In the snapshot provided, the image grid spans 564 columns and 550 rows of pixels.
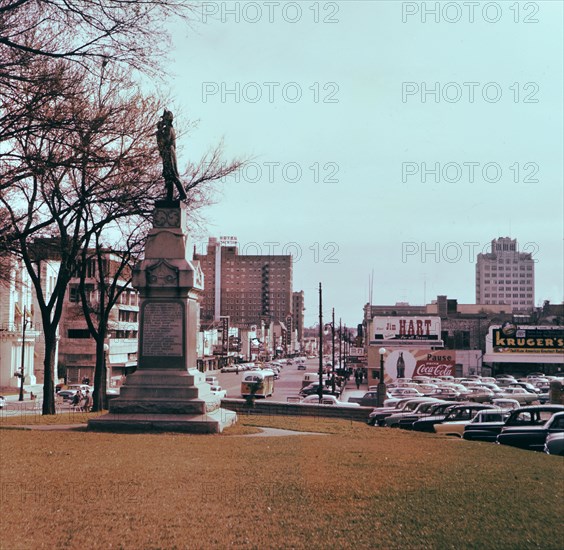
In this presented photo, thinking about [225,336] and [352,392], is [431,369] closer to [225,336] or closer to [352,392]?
[352,392]

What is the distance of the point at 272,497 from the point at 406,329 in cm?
6879

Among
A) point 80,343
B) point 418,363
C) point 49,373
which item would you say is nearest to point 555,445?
point 49,373

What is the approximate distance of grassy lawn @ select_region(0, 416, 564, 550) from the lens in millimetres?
8062

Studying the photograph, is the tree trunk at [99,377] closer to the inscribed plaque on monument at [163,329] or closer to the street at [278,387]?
the inscribed plaque on monument at [163,329]

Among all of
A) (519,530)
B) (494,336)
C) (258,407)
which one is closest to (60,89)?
(519,530)

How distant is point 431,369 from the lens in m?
73.4

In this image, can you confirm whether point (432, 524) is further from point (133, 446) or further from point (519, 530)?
point (133, 446)

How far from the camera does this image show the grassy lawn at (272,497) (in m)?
8.06

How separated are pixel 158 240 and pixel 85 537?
42.1 feet

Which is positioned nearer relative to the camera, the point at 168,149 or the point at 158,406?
the point at 158,406

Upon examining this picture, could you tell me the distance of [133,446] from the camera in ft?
49.0

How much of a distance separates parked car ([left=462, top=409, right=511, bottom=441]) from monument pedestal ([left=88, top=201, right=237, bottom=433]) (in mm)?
6904

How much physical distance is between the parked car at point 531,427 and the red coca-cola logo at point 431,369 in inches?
2110

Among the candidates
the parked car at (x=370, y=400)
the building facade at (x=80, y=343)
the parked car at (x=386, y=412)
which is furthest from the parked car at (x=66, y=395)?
the parked car at (x=386, y=412)
